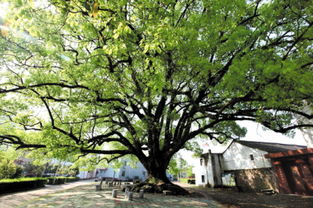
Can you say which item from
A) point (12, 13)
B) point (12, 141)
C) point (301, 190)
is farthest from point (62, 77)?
point (301, 190)

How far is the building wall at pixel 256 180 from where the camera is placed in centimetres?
1563

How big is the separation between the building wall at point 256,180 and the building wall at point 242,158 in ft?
1.81

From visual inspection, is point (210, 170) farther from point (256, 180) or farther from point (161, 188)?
point (161, 188)

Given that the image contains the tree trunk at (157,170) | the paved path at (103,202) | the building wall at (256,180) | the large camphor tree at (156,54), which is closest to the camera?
the large camphor tree at (156,54)

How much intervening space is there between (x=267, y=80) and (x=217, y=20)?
3.13m

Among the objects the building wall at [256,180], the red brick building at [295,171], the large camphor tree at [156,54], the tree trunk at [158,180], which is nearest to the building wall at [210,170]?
the building wall at [256,180]

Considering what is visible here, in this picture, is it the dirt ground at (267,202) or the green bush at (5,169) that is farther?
the green bush at (5,169)

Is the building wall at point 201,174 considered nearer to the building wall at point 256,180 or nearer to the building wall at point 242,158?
the building wall at point 242,158

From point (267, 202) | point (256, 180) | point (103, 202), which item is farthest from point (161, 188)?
point (256, 180)

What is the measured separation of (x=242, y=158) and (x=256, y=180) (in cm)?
324

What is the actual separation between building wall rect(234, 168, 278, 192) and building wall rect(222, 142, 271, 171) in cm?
55

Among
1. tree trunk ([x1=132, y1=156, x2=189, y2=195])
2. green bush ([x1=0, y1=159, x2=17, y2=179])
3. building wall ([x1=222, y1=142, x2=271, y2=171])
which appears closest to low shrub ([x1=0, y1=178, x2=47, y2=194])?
green bush ([x1=0, y1=159, x2=17, y2=179])

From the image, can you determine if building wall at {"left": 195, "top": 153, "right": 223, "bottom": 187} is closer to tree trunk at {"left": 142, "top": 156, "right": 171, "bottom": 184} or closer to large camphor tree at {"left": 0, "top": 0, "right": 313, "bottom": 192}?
tree trunk at {"left": 142, "top": 156, "right": 171, "bottom": 184}

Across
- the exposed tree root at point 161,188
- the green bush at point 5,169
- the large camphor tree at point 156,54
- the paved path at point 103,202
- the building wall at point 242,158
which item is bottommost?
the paved path at point 103,202
